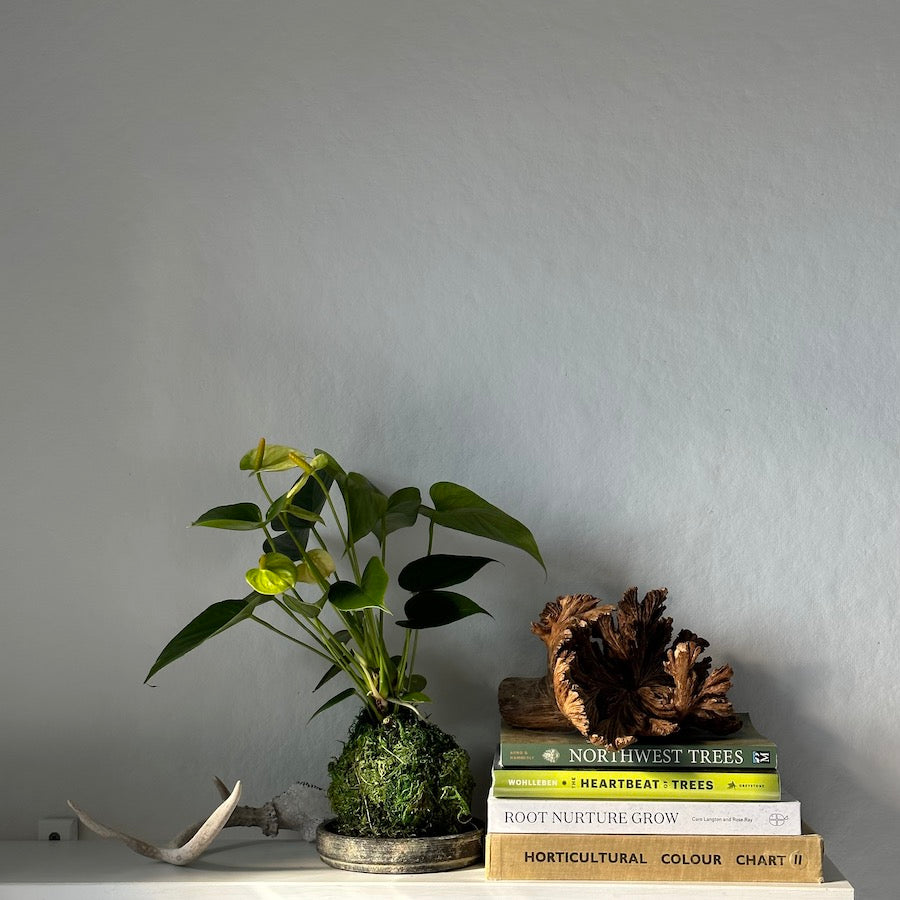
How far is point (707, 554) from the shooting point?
124cm

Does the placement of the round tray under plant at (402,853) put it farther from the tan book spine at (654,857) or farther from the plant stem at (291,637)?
the plant stem at (291,637)

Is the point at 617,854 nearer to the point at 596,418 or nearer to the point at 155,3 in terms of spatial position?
the point at 596,418

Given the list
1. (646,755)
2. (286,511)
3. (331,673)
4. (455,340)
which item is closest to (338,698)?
(331,673)

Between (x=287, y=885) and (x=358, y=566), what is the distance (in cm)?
35

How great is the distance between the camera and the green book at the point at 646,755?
1029 mm

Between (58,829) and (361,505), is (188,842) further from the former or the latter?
(361,505)

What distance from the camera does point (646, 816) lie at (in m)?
1.01

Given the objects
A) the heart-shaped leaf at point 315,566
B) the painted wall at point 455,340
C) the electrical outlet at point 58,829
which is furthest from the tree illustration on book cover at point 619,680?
the electrical outlet at point 58,829

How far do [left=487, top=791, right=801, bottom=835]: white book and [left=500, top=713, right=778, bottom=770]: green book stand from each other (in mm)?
34

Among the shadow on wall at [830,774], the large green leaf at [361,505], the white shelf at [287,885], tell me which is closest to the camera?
the white shelf at [287,885]

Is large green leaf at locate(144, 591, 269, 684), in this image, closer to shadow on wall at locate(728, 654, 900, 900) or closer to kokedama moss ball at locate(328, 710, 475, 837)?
kokedama moss ball at locate(328, 710, 475, 837)

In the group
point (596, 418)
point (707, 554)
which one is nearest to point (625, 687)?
point (707, 554)

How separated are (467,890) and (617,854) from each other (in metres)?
0.15

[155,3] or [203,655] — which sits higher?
[155,3]
